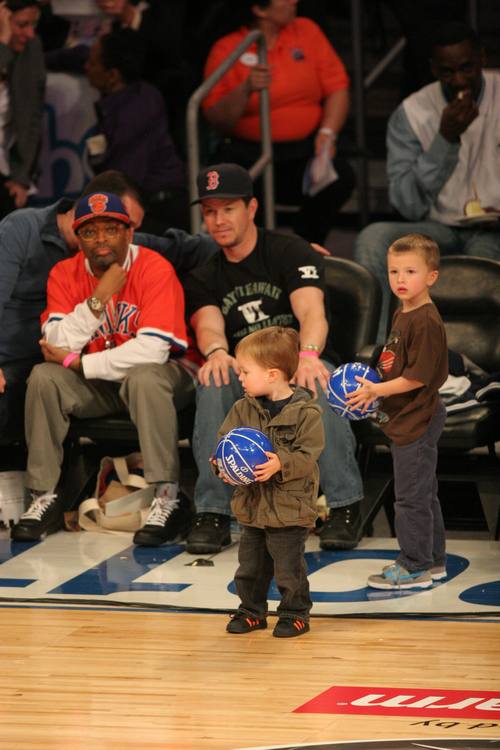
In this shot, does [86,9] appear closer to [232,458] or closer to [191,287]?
[191,287]

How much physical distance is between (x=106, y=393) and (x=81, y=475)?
0.51 m

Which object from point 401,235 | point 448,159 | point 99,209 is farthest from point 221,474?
point 448,159

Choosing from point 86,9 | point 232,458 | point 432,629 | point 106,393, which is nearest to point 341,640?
point 432,629

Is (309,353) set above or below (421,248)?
below

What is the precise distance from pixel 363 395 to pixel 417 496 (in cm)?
47

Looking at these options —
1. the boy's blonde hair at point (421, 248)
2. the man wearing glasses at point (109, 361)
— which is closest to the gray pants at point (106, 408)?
the man wearing glasses at point (109, 361)

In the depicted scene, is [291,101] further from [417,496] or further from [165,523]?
[417,496]

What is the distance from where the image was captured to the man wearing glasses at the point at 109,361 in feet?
21.8

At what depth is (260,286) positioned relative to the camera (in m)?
6.80

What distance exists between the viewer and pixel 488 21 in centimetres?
1086

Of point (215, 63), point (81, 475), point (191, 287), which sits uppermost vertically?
point (215, 63)

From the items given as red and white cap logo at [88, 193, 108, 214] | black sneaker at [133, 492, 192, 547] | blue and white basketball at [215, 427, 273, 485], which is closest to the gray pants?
black sneaker at [133, 492, 192, 547]

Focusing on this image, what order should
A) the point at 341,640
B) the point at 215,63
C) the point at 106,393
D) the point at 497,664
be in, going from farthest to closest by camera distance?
the point at 215,63, the point at 106,393, the point at 341,640, the point at 497,664

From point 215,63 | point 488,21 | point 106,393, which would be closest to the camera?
point 106,393
